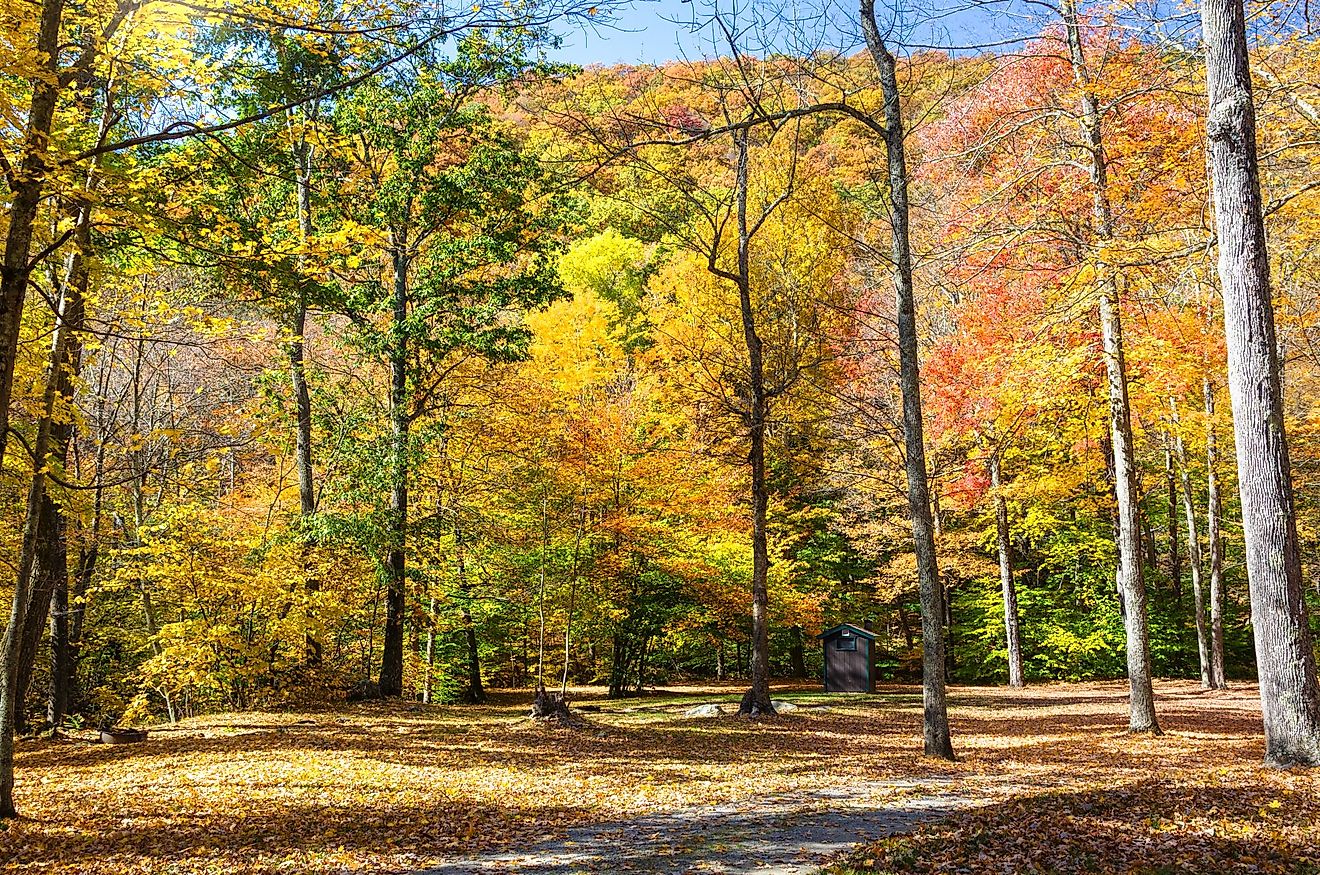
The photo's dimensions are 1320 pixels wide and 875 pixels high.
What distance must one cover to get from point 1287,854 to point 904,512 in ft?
67.1

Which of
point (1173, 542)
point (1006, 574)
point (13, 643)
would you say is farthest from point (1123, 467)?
point (1173, 542)

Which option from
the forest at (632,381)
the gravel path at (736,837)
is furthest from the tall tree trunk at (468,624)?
the gravel path at (736,837)

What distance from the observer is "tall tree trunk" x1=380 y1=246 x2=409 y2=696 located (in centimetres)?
1445

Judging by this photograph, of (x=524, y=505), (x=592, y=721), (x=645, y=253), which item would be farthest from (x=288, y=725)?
(x=645, y=253)

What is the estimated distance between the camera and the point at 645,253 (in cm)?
3259

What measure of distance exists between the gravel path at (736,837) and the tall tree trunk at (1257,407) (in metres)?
2.67

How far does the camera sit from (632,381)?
2286cm

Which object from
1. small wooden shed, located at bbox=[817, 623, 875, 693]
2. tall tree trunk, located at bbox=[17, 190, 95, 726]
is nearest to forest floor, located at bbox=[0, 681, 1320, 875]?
tall tree trunk, located at bbox=[17, 190, 95, 726]

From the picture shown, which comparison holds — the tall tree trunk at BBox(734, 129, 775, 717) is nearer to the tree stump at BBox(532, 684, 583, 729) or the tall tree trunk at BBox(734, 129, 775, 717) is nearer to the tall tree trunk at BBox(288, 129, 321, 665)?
the tree stump at BBox(532, 684, 583, 729)

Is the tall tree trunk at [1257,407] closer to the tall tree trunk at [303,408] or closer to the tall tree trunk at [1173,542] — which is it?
the tall tree trunk at [303,408]

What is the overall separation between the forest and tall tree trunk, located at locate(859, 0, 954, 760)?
5 centimetres

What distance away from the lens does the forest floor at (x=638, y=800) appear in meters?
5.07

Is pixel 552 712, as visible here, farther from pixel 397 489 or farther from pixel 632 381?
pixel 632 381

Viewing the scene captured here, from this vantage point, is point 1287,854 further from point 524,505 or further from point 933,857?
point 524,505
